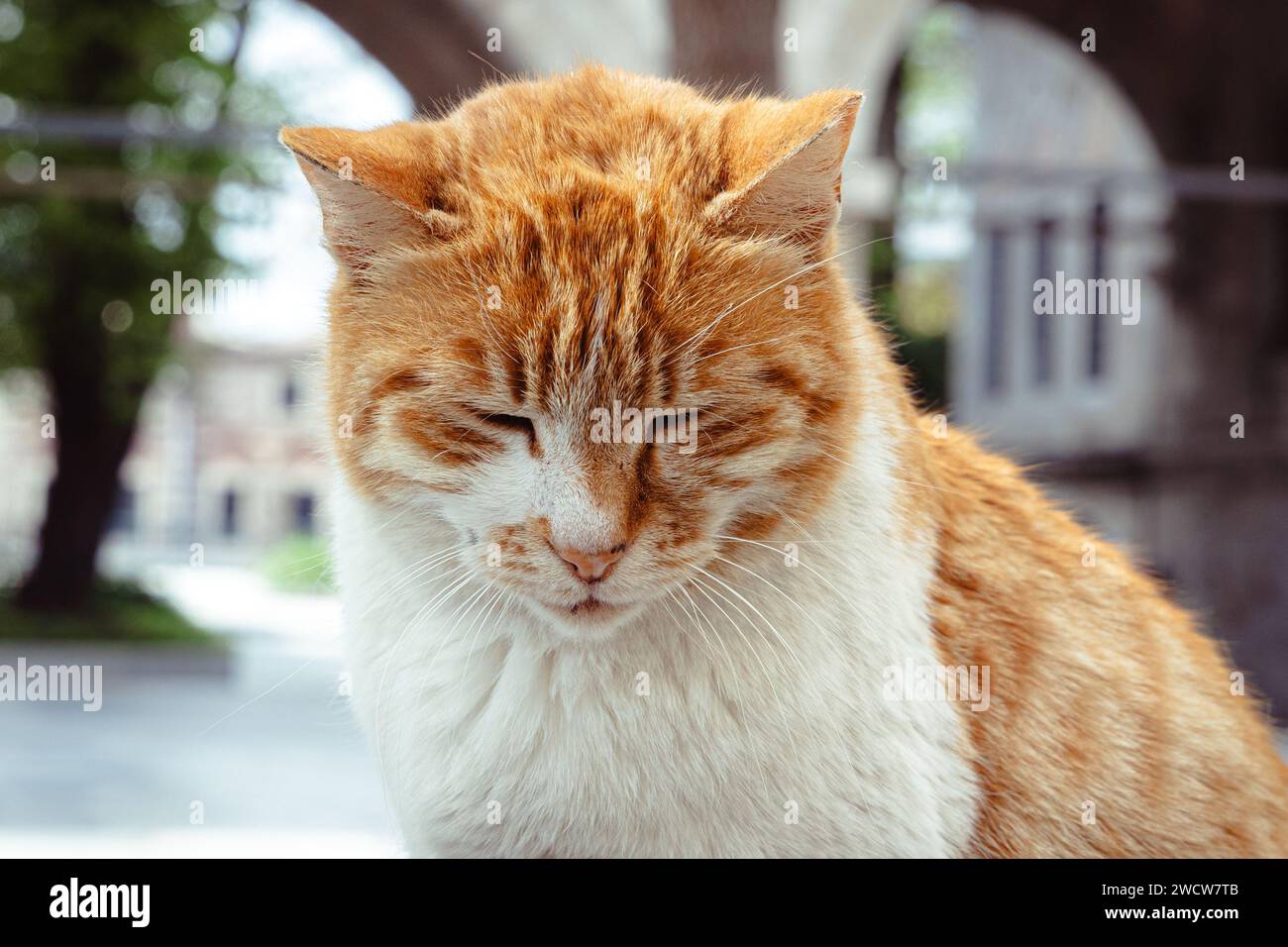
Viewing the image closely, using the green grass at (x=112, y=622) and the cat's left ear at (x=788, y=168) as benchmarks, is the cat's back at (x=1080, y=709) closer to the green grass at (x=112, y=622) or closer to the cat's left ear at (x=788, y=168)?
the cat's left ear at (x=788, y=168)

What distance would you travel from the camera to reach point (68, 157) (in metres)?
10.6

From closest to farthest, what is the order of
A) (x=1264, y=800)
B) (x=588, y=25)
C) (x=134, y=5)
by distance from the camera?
(x=1264, y=800), (x=588, y=25), (x=134, y=5)

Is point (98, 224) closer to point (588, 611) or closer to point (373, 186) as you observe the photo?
point (373, 186)

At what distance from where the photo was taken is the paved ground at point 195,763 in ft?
7.24

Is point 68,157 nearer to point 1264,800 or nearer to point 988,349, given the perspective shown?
point 988,349

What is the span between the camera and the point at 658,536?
4.60ft

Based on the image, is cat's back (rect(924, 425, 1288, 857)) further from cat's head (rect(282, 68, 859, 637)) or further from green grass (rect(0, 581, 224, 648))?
green grass (rect(0, 581, 224, 648))

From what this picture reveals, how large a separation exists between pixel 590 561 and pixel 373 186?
1.63ft

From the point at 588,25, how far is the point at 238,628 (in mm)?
9522

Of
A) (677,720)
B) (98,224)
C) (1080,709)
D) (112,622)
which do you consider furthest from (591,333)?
(112,622)

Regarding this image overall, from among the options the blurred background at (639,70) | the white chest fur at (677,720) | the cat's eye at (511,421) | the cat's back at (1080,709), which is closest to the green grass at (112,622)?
the blurred background at (639,70)

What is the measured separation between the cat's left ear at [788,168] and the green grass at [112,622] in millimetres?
10582

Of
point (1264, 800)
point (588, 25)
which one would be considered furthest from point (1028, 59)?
point (1264, 800)
